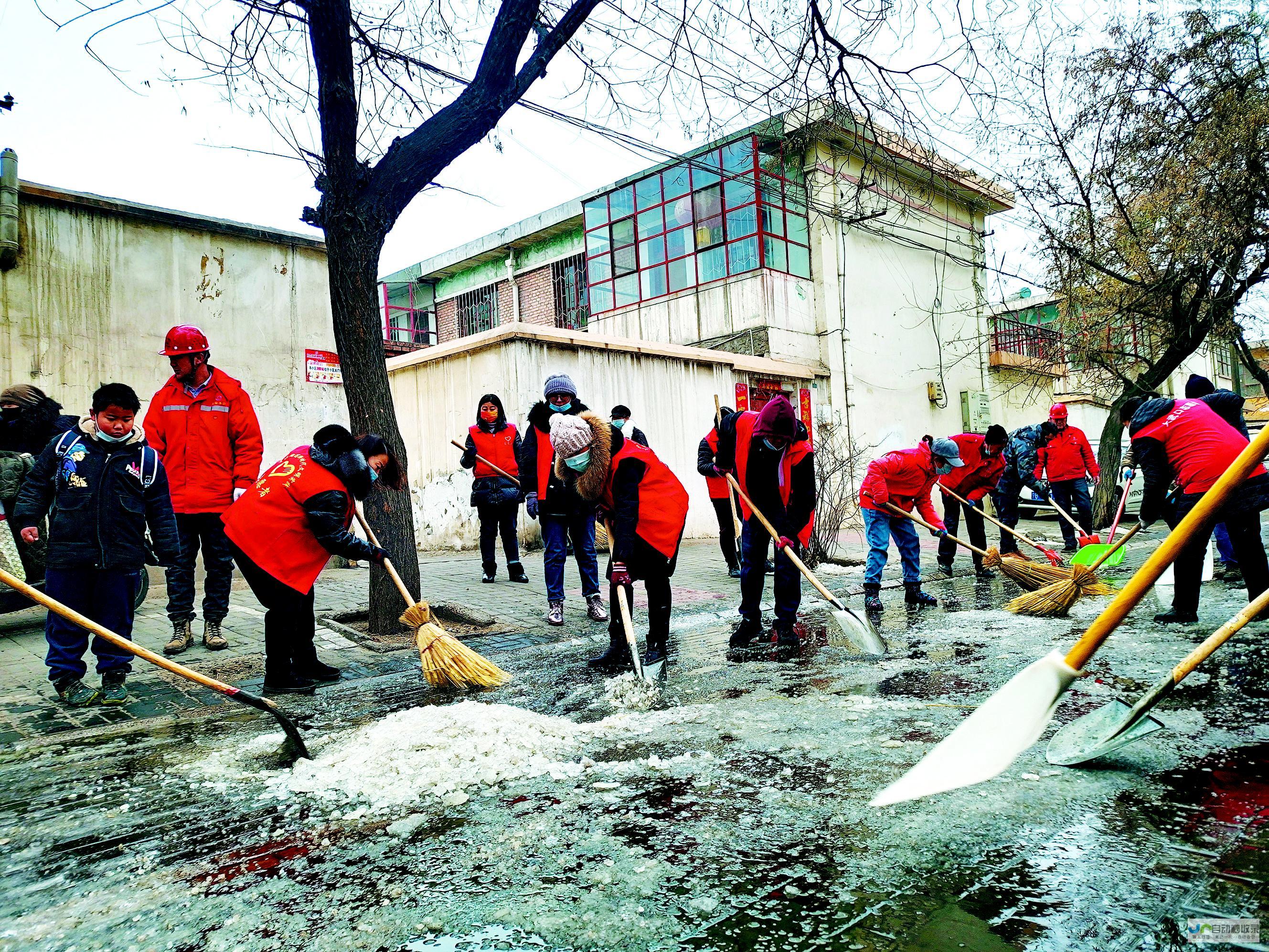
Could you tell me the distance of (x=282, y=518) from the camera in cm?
452

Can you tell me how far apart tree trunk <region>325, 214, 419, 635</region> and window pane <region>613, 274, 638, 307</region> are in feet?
38.9

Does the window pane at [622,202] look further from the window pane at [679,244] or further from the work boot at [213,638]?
the work boot at [213,638]

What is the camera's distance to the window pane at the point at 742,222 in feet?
50.6

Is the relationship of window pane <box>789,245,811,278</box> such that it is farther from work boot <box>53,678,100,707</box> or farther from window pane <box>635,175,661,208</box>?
work boot <box>53,678,100,707</box>

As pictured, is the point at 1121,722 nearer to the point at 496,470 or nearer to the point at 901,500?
the point at 901,500

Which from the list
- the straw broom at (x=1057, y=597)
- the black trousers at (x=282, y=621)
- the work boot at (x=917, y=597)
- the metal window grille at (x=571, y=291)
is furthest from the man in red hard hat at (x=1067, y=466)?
the metal window grille at (x=571, y=291)

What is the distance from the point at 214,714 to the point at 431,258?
67.5ft

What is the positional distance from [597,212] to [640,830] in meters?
17.3

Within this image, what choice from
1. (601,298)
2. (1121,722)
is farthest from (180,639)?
(601,298)

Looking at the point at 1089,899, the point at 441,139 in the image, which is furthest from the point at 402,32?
the point at 1089,899

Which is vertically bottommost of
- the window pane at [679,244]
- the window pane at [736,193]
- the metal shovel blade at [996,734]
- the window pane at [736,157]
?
the metal shovel blade at [996,734]

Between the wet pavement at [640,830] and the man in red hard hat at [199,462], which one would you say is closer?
the wet pavement at [640,830]

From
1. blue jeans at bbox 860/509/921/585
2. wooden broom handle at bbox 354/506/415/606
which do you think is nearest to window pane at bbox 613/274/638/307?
blue jeans at bbox 860/509/921/585

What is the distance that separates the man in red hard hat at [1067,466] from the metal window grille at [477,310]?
14884 mm
